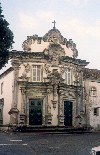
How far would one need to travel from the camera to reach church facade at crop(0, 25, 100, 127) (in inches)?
1208

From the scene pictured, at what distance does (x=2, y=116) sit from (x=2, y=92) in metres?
2.80

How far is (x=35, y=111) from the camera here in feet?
101

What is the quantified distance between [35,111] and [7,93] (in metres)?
4.34

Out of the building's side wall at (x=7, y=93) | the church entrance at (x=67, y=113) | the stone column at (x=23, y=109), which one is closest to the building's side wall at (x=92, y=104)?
the church entrance at (x=67, y=113)

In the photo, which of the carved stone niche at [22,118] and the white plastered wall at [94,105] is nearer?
the carved stone niche at [22,118]

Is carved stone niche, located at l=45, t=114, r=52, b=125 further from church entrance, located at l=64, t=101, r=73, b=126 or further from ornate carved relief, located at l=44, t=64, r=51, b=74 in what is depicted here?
ornate carved relief, located at l=44, t=64, r=51, b=74

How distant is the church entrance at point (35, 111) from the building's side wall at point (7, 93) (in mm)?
2483

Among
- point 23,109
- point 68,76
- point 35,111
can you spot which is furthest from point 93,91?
point 23,109

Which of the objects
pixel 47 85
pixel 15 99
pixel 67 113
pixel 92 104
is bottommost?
pixel 67 113

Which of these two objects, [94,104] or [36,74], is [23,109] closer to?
[36,74]

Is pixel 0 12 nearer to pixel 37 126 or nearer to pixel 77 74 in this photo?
pixel 37 126

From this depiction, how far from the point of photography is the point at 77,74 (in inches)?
1315

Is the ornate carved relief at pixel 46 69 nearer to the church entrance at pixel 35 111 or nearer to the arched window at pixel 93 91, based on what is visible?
the church entrance at pixel 35 111

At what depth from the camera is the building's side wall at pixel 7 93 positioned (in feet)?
105
